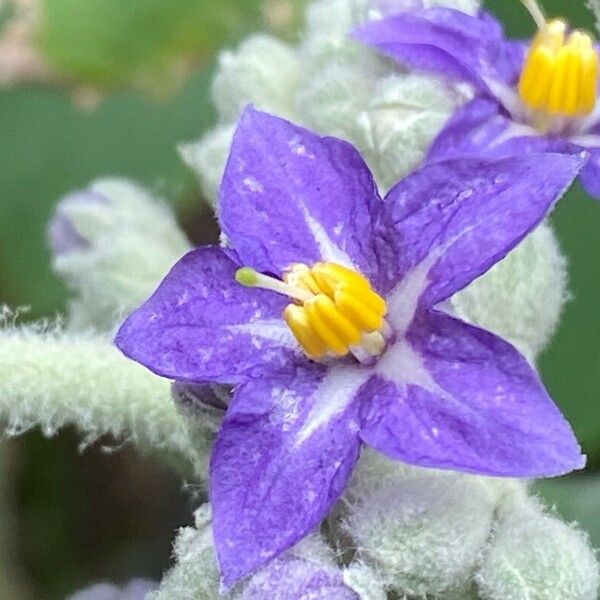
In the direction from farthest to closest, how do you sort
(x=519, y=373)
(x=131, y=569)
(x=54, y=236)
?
(x=131, y=569)
(x=54, y=236)
(x=519, y=373)

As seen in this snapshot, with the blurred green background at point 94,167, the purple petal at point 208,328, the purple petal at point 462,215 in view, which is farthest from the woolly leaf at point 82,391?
the blurred green background at point 94,167

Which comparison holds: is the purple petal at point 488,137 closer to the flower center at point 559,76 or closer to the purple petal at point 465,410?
the flower center at point 559,76

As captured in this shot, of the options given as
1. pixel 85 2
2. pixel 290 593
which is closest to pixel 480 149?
pixel 290 593

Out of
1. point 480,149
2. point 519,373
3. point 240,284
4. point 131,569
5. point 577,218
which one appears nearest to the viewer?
point 519,373

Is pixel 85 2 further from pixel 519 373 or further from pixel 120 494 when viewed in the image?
pixel 519 373

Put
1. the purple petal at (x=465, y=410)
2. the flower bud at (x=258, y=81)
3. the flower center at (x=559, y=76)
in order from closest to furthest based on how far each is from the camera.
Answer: the purple petal at (x=465, y=410) → the flower center at (x=559, y=76) → the flower bud at (x=258, y=81)

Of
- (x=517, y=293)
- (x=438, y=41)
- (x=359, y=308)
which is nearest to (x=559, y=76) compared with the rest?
(x=438, y=41)

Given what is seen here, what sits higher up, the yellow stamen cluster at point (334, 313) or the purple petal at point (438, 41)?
the purple petal at point (438, 41)

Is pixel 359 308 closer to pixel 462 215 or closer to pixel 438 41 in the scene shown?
pixel 462 215
